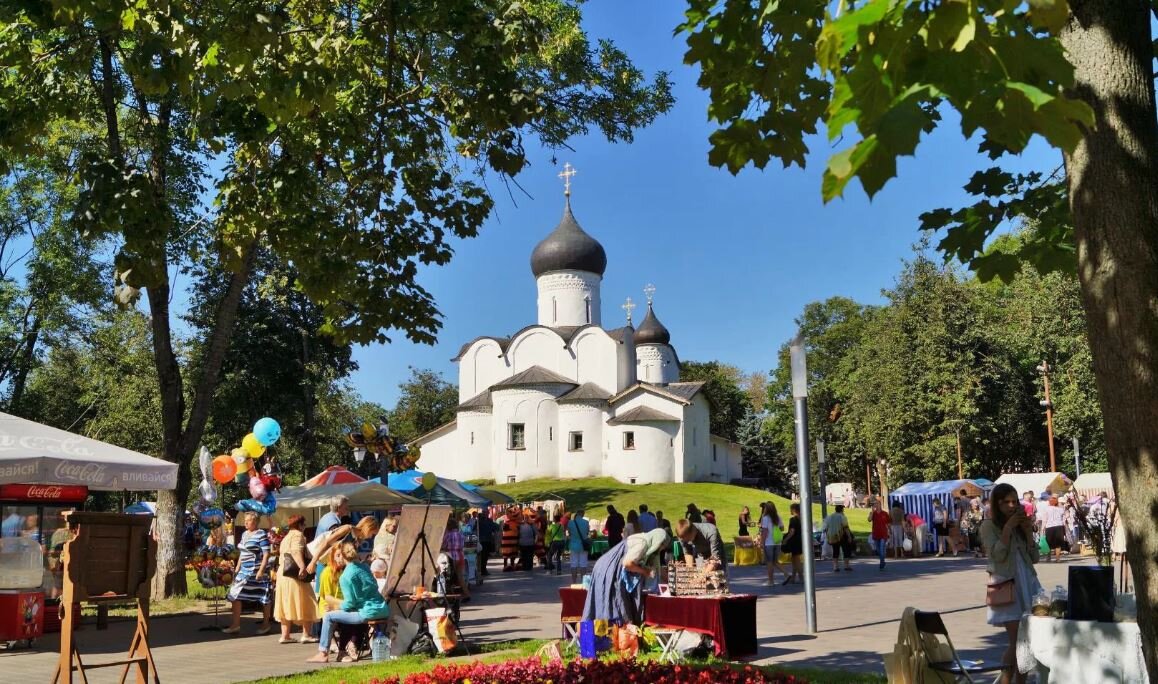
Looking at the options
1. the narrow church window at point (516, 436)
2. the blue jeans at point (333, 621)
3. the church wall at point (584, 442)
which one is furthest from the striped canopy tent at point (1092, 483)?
the narrow church window at point (516, 436)

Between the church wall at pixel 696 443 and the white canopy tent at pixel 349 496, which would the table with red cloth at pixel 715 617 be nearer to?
the white canopy tent at pixel 349 496

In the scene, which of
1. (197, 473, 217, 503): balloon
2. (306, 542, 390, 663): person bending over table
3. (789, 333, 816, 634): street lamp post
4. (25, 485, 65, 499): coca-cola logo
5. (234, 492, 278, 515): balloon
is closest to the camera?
(306, 542, 390, 663): person bending over table

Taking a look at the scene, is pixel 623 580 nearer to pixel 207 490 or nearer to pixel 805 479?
pixel 805 479

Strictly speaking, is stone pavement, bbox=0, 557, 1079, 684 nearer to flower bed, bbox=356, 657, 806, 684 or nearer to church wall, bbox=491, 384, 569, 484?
flower bed, bbox=356, 657, 806, 684

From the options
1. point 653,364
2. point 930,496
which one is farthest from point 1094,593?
point 653,364

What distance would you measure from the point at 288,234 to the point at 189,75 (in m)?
1.93

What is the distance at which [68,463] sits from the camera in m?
12.1

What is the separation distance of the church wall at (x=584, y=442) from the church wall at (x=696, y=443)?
4.91 metres

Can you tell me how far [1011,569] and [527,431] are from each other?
167 feet

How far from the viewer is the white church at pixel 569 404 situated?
190ft

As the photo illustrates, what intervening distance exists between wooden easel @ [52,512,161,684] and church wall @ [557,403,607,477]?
51.3m

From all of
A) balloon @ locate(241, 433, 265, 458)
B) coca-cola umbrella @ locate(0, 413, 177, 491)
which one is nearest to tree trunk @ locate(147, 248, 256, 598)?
balloon @ locate(241, 433, 265, 458)

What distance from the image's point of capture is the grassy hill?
4709 centimetres

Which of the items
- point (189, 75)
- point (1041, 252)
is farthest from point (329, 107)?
point (1041, 252)
